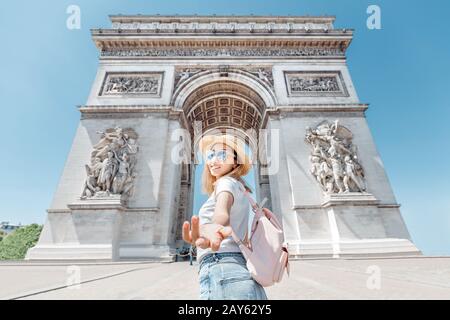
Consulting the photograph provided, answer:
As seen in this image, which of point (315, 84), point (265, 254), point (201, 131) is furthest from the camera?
point (201, 131)

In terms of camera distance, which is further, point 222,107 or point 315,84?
point 222,107

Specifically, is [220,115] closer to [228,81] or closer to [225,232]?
[228,81]

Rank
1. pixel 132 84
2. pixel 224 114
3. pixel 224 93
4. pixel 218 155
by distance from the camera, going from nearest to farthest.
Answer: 1. pixel 218 155
2. pixel 132 84
3. pixel 224 93
4. pixel 224 114

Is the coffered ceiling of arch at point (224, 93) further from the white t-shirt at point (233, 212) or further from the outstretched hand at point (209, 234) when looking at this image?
the outstretched hand at point (209, 234)

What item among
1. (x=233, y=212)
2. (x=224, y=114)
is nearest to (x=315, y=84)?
(x=224, y=114)

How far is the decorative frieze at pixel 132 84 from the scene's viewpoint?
35.4ft

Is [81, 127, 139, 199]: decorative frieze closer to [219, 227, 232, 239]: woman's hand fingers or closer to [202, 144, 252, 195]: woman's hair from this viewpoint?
[202, 144, 252, 195]: woman's hair

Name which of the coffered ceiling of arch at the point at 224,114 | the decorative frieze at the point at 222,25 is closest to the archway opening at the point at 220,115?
the coffered ceiling of arch at the point at 224,114

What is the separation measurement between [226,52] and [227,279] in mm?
13045

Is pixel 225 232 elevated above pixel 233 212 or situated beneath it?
situated beneath

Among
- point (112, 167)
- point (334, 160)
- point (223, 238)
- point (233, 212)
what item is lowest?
point (223, 238)

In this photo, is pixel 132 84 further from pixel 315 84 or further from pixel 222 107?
pixel 315 84

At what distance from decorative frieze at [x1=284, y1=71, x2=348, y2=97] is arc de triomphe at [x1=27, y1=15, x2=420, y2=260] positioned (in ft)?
0.23

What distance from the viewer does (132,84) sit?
436 inches
